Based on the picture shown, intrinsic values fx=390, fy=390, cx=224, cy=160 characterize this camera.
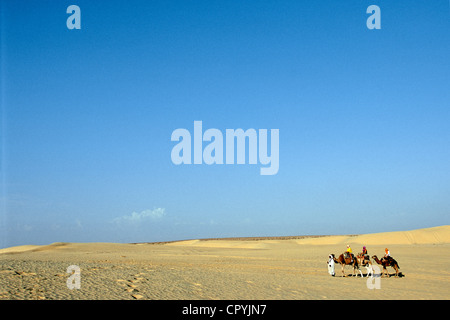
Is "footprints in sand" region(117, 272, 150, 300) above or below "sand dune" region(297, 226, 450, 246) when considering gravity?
above

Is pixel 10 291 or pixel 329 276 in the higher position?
pixel 10 291

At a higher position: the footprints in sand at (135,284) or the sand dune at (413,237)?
the footprints in sand at (135,284)

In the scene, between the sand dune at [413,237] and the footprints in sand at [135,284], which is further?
the sand dune at [413,237]

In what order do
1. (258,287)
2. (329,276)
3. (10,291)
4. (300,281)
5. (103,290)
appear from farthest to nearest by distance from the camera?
(329,276)
(300,281)
(258,287)
(103,290)
(10,291)

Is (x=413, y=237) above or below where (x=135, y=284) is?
below

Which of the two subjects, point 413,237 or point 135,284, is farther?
point 413,237

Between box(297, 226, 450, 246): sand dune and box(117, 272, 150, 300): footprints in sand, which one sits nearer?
box(117, 272, 150, 300): footprints in sand
